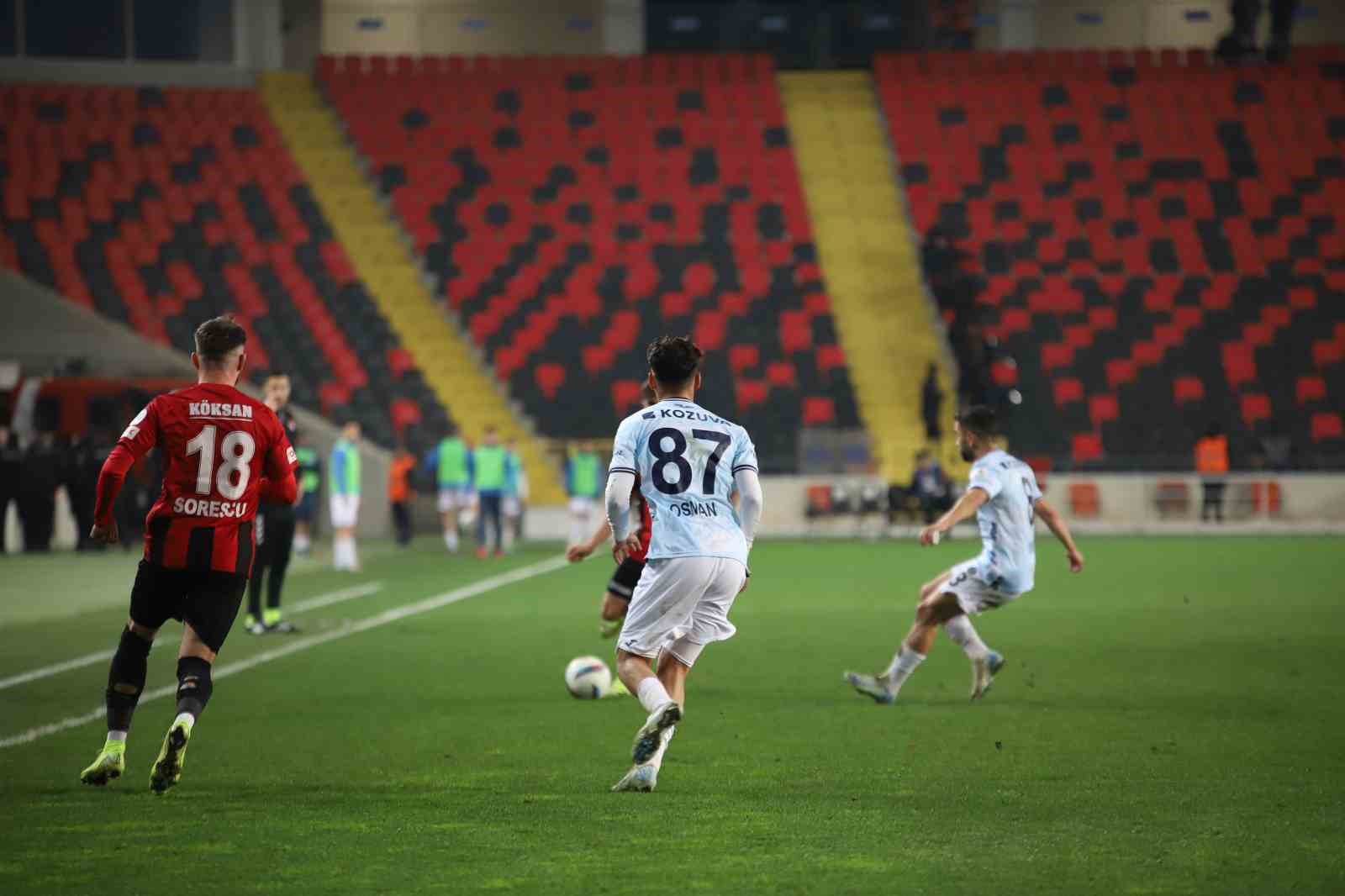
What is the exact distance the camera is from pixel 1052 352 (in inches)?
1412

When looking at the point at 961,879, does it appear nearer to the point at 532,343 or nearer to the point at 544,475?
the point at 544,475

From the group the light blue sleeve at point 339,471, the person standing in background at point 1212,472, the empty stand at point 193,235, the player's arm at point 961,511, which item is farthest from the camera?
the empty stand at point 193,235

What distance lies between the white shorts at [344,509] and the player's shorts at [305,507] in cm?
34

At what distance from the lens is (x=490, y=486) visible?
87.7ft

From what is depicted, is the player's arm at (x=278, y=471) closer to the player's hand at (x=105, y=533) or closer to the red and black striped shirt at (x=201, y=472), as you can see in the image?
the red and black striped shirt at (x=201, y=472)

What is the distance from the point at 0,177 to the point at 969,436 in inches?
1245

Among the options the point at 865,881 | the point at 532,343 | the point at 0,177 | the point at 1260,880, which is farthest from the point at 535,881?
the point at 0,177

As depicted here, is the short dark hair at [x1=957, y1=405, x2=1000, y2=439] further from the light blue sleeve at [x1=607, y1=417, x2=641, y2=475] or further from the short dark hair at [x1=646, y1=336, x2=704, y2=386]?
the light blue sleeve at [x1=607, y1=417, x2=641, y2=475]

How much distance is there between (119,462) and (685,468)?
2316 millimetres

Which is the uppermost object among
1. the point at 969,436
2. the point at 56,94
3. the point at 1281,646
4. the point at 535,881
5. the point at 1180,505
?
the point at 56,94

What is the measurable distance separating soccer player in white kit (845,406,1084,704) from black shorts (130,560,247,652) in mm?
4278

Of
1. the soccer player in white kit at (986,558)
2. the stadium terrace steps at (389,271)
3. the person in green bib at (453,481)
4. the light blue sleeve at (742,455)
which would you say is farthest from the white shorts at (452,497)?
the light blue sleeve at (742,455)

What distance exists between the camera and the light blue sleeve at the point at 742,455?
7.55 m

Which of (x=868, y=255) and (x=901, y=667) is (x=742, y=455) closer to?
(x=901, y=667)
